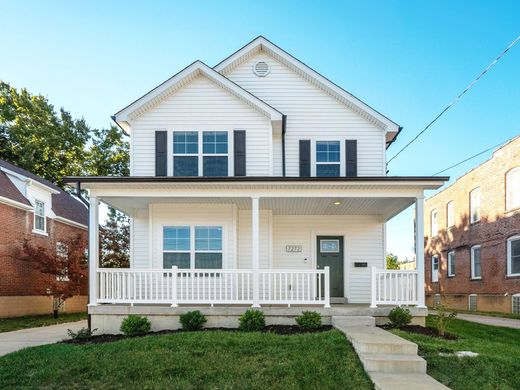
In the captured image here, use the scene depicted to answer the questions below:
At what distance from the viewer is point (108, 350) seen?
767 centimetres

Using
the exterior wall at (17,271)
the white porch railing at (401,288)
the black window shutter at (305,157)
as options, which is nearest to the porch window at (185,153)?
the black window shutter at (305,157)

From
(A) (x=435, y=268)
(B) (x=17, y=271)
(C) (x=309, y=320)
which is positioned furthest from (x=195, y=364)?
(A) (x=435, y=268)

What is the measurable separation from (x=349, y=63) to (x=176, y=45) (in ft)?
20.2

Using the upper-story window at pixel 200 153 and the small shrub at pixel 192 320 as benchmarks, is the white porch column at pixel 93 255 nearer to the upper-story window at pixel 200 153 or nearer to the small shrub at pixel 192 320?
the small shrub at pixel 192 320

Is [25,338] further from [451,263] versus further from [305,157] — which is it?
→ [451,263]

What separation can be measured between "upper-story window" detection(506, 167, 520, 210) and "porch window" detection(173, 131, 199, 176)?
12624 mm

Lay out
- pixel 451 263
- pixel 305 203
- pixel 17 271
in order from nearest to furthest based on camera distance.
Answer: pixel 305 203, pixel 17 271, pixel 451 263

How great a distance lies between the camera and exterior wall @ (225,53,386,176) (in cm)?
1277

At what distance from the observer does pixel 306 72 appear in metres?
12.9

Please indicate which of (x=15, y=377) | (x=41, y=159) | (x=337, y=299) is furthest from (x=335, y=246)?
(x=41, y=159)

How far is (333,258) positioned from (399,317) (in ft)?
11.6

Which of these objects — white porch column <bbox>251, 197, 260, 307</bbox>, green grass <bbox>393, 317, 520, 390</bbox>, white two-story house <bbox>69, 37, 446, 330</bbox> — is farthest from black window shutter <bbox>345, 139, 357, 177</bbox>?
green grass <bbox>393, 317, 520, 390</bbox>

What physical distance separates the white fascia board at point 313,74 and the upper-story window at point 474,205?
9.95 metres

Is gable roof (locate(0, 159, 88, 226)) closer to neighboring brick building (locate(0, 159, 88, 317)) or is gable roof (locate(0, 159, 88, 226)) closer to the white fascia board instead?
neighboring brick building (locate(0, 159, 88, 317))
